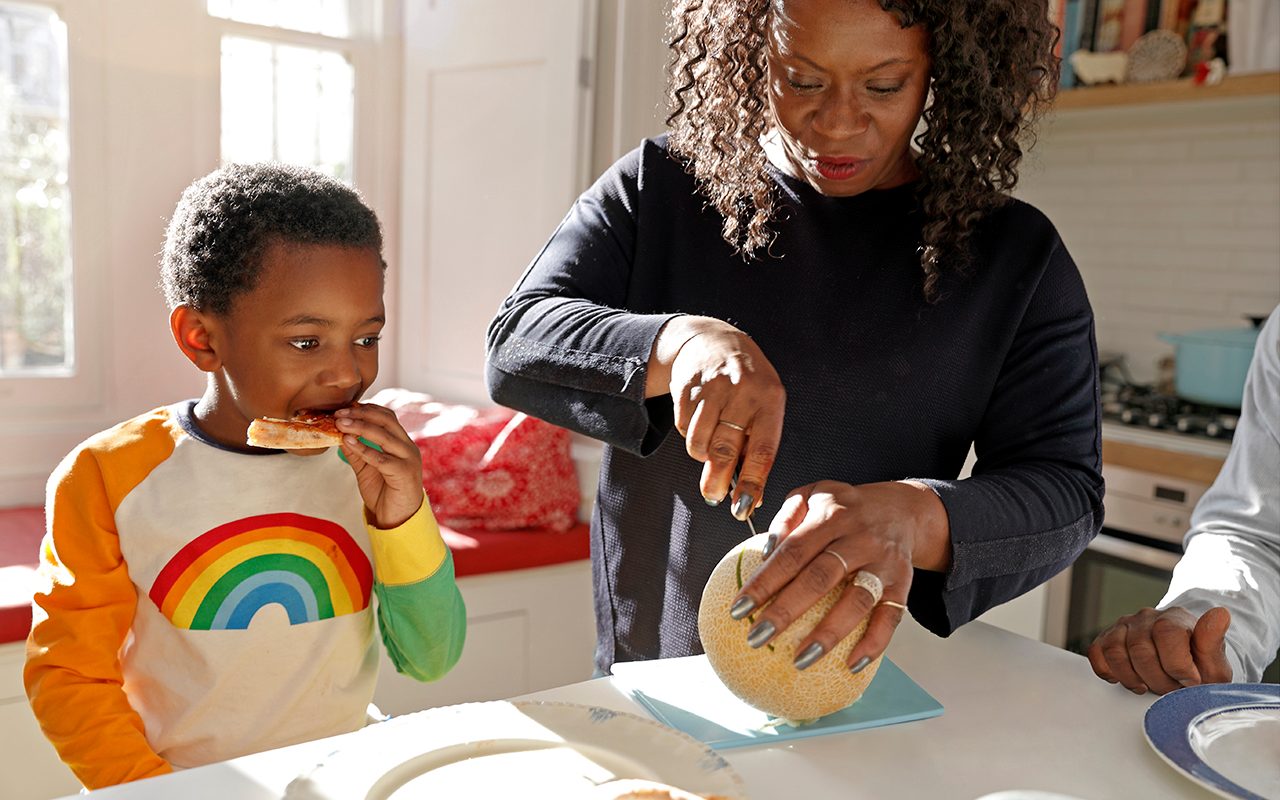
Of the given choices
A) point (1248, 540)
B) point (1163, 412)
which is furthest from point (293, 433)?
point (1163, 412)

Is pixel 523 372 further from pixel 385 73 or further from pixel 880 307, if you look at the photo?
pixel 385 73

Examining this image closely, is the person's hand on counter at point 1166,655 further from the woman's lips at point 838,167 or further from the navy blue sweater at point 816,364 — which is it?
the woman's lips at point 838,167

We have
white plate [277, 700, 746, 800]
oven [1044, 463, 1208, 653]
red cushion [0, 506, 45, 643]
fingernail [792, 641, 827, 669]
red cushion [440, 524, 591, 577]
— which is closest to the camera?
white plate [277, 700, 746, 800]

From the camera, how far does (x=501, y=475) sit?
9.27 ft

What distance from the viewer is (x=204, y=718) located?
1.15m

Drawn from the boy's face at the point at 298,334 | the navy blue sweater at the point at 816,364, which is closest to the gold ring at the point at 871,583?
the navy blue sweater at the point at 816,364

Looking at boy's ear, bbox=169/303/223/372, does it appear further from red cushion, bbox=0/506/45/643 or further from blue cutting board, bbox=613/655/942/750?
red cushion, bbox=0/506/45/643

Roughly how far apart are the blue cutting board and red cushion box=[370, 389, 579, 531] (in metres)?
1.86

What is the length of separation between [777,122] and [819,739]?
685mm

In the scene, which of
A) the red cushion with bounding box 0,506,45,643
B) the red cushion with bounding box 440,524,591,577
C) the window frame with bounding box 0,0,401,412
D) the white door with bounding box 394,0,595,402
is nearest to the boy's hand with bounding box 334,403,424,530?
the red cushion with bounding box 0,506,45,643

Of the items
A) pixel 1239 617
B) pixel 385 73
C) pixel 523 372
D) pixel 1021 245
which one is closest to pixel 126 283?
pixel 385 73

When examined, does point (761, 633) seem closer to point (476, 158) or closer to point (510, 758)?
point (510, 758)

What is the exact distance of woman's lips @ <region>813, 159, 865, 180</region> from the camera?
1188 mm

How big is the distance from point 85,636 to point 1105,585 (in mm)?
2580
